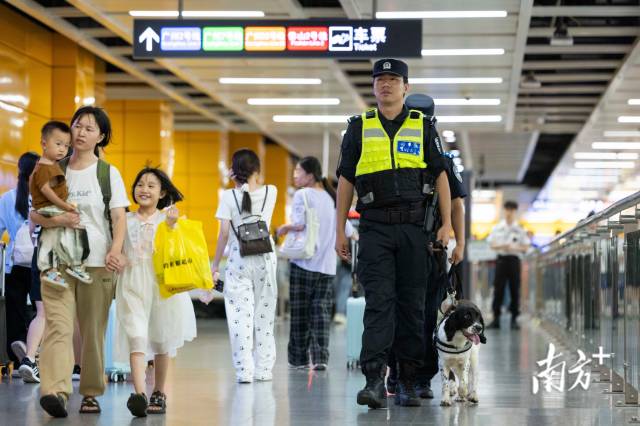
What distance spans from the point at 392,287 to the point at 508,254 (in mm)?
10091

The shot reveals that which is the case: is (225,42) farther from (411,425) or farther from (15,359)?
(411,425)

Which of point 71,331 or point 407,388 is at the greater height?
point 71,331

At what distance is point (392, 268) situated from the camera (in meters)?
6.12

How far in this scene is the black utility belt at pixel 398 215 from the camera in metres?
6.05

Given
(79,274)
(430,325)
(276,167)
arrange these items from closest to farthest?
(79,274) → (430,325) → (276,167)

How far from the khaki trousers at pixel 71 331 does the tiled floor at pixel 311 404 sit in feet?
0.60

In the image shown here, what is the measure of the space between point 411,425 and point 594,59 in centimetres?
1316

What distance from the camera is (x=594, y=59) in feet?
57.5

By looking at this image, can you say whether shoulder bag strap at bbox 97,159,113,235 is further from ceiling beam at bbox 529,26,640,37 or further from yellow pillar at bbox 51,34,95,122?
yellow pillar at bbox 51,34,95,122

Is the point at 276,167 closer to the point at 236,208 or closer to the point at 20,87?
the point at 20,87

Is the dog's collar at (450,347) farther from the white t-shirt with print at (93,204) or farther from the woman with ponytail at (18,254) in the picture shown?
the woman with ponytail at (18,254)

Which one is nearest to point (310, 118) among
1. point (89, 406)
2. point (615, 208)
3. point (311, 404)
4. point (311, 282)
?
point (311, 282)

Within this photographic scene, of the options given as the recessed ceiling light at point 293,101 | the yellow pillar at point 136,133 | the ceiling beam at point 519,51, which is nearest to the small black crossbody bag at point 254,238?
the ceiling beam at point 519,51

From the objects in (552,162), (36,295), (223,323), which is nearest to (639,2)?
(223,323)
